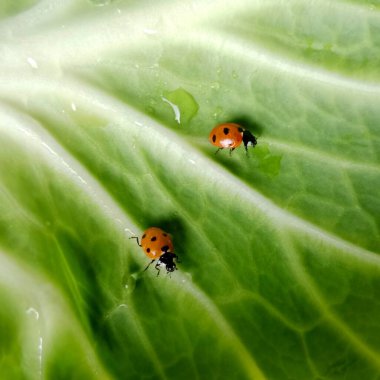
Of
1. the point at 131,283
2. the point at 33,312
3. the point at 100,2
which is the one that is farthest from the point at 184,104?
the point at 33,312

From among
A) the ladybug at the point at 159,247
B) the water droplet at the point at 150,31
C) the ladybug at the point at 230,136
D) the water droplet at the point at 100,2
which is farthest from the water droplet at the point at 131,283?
the water droplet at the point at 100,2

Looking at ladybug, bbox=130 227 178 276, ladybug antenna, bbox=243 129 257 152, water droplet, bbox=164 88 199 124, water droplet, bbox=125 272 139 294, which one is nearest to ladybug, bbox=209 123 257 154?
ladybug antenna, bbox=243 129 257 152

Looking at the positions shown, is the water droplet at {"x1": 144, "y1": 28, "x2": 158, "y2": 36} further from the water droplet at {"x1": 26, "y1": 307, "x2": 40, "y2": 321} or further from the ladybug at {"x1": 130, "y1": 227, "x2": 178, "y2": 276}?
the water droplet at {"x1": 26, "y1": 307, "x2": 40, "y2": 321}

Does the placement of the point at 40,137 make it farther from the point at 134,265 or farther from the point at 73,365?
the point at 73,365

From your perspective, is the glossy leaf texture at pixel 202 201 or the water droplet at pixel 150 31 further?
the water droplet at pixel 150 31

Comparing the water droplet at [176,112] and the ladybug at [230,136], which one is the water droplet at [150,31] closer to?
the water droplet at [176,112]

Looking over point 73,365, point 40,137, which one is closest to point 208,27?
point 40,137

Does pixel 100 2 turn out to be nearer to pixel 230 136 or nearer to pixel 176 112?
pixel 176 112
